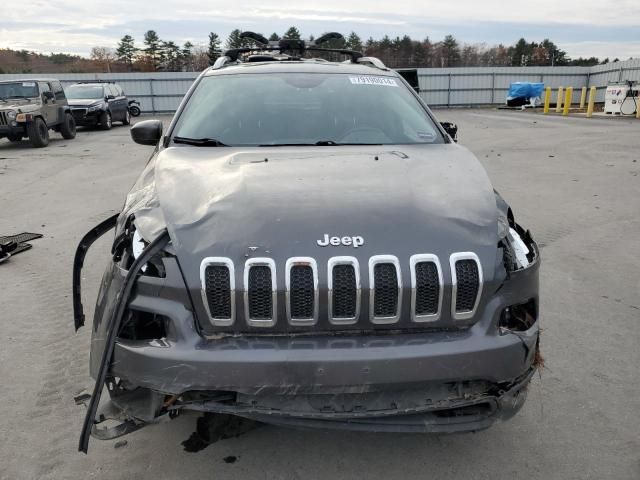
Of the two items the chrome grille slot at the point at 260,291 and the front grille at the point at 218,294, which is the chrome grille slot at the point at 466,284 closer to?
the chrome grille slot at the point at 260,291

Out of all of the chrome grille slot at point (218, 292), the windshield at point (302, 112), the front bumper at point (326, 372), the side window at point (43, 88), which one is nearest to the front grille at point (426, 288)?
the front bumper at point (326, 372)

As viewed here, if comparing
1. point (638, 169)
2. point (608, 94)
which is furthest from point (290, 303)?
point (608, 94)

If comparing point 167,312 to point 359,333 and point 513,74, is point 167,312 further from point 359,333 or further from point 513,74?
point 513,74

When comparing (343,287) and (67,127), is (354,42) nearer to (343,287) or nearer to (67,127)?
(67,127)

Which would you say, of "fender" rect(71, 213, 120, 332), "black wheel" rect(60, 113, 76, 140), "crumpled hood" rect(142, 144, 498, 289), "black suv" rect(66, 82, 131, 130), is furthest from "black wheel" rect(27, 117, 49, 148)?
"crumpled hood" rect(142, 144, 498, 289)

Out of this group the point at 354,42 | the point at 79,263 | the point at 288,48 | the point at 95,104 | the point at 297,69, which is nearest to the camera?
the point at 79,263

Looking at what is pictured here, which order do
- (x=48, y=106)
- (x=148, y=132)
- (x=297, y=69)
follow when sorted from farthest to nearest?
(x=48, y=106), (x=297, y=69), (x=148, y=132)

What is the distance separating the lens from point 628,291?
13.8ft

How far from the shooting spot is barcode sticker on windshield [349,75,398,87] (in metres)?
3.77

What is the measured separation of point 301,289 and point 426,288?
457 millimetres

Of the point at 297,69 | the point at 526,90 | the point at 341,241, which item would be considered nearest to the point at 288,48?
the point at 297,69

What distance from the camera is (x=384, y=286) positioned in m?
1.96

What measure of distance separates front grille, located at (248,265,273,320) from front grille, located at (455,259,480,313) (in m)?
0.69

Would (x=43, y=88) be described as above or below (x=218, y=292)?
above
